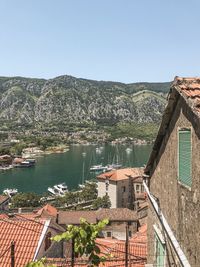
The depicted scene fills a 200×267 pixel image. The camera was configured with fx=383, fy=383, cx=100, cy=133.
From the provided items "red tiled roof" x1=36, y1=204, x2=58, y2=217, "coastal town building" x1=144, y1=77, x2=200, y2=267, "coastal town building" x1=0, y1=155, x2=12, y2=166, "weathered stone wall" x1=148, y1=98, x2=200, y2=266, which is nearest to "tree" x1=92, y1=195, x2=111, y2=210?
"red tiled roof" x1=36, y1=204, x2=58, y2=217

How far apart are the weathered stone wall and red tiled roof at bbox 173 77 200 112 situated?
0.71 ft

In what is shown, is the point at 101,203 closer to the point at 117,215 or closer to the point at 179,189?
the point at 117,215

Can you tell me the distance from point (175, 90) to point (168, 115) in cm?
76

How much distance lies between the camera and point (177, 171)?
6.43m

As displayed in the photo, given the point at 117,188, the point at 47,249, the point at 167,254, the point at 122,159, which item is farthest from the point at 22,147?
the point at 167,254

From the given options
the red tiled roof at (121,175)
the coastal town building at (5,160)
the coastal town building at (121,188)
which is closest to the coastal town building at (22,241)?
the coastal town building at (121,188)

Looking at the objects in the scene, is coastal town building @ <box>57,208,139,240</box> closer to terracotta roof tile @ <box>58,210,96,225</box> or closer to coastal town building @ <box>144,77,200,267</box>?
terracotta roof tile @ <box>58,210,96,225</box>

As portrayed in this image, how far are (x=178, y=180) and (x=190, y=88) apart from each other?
5.04 ft

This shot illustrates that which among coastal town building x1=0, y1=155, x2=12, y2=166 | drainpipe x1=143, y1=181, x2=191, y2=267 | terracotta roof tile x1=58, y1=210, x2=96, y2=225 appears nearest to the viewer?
drainpipe x1=143, y1=181, x2=191, y2=267

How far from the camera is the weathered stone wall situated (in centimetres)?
536

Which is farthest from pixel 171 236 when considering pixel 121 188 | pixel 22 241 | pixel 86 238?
pixel 121 188

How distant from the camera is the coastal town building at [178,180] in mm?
5418

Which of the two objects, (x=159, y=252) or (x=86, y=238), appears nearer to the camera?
(x=86, y=238)

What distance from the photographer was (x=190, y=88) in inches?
234
